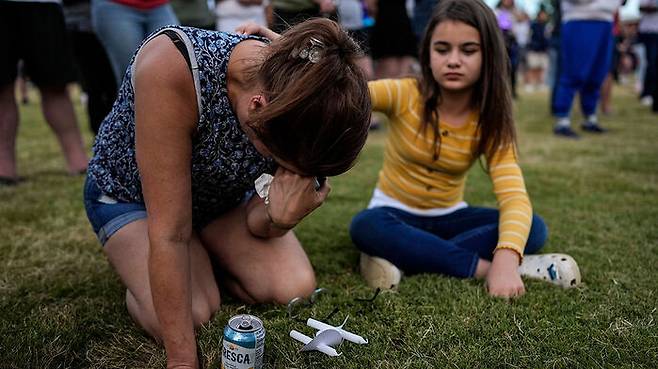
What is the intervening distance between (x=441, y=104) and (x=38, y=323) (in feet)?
5.32

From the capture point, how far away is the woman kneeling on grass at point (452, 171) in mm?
2133

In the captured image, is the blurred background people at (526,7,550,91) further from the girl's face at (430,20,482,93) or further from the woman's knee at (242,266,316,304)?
the woman's knee at (242,266,316,304)

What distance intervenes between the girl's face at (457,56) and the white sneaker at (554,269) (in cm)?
71

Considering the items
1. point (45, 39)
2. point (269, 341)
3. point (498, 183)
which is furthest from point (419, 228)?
point (45, 39)

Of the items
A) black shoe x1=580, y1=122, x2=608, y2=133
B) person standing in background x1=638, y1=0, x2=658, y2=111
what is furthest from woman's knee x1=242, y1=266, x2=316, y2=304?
person standing in background x1=638, y1=0, x2=658, y2=111

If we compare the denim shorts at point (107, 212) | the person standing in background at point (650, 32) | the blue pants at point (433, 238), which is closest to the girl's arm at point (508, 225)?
the blue pants at point (433, 238)

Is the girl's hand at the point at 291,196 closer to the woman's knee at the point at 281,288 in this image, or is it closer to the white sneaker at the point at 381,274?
the woman's knee at the point at 281,288

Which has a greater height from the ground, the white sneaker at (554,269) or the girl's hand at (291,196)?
the girl's hand at (291,196)

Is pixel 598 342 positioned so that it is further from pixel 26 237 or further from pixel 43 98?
pixel 43 98

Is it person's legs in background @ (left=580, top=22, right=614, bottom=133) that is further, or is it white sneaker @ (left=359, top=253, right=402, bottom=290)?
person's legs in background @ (left=580, top=22, right=614, bottom=133)

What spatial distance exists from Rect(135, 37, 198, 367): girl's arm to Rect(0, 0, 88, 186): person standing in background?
7.69ft

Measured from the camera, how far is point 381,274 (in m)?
2.07

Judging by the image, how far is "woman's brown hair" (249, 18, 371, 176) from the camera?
1.33 m

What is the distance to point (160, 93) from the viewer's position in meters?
Answer: 1.47
